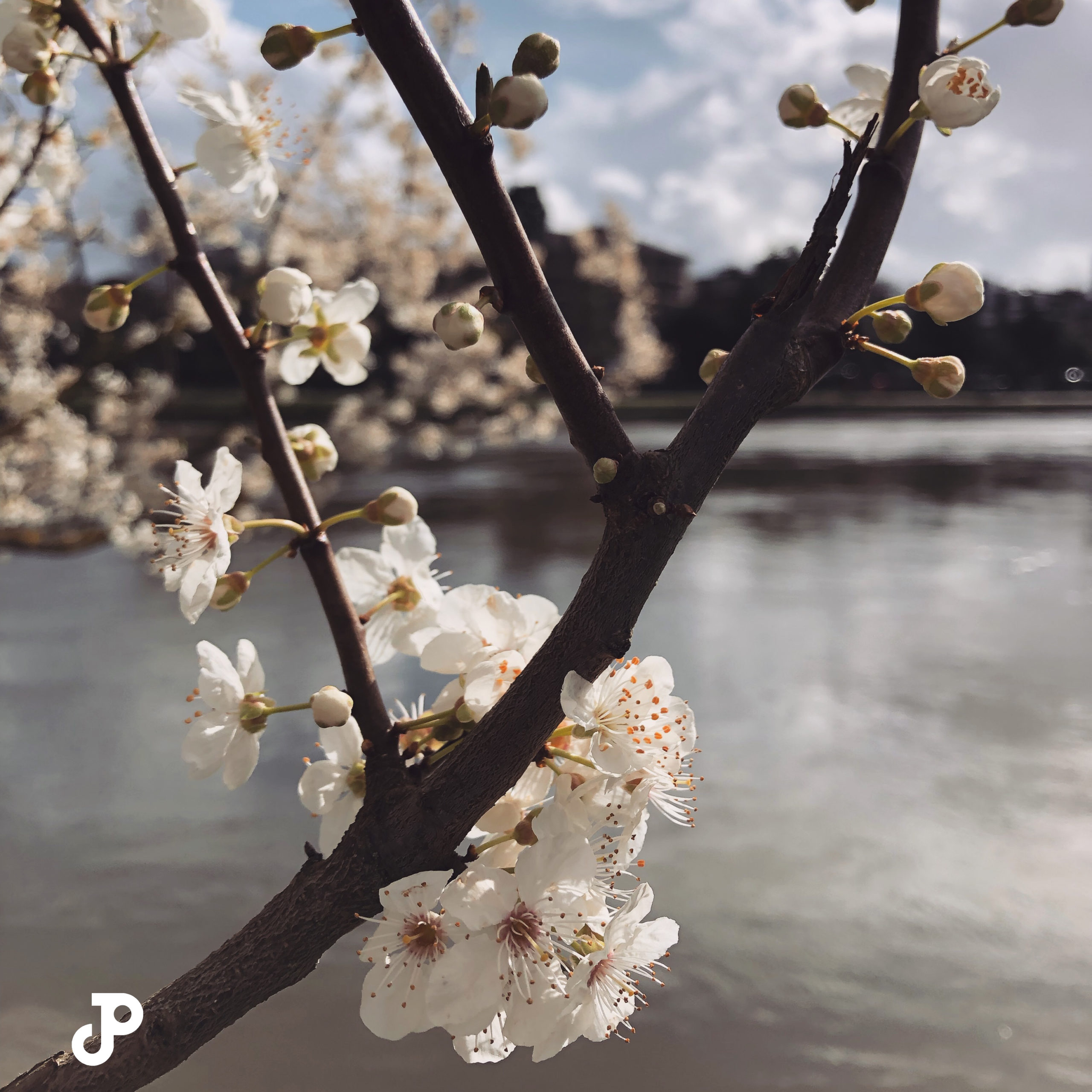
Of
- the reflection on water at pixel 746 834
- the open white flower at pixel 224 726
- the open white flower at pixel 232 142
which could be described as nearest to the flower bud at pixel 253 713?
the open white flower at pixel 224 726

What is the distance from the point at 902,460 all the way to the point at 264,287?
5.80 m

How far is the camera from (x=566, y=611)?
29 cm

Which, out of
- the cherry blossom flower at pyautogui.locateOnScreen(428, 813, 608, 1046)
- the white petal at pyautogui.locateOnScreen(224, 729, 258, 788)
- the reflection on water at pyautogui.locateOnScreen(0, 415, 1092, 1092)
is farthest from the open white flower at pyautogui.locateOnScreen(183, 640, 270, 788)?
the reflection on water at pyautogui.locateOnScreen(0, 415, 1092, 1092)

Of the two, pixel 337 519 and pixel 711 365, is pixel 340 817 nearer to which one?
pixel 337 519

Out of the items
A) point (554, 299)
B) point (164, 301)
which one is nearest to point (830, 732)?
point (554, 299)

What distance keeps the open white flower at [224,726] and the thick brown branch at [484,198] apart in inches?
6.7

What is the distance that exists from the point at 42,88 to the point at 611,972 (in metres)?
0.42

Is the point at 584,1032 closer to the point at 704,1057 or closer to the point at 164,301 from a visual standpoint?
the point at 704,1057

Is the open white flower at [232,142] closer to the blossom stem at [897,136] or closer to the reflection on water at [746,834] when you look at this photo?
the blossom stem at [897,136]

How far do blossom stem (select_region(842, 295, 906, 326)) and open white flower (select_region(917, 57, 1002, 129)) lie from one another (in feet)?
0.17

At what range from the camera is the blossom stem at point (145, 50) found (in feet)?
1.11

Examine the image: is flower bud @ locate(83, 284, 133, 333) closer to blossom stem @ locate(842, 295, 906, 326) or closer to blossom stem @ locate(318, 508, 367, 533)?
blossom stem @ locate(318, 508, 367, 533)

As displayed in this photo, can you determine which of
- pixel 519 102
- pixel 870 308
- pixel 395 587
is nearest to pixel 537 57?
pixel 519 102

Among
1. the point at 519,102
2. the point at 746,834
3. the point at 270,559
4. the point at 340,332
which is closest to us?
the point at 519,102
